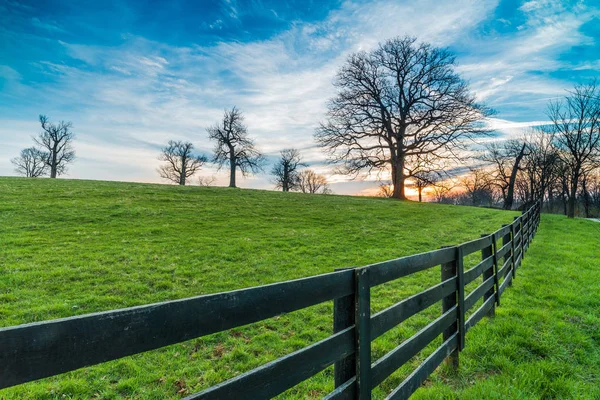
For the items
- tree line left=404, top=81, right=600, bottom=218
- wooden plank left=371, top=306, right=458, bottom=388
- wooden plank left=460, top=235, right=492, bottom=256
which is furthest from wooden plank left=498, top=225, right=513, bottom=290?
tree line left=404, top=81, right=600, bottom=218

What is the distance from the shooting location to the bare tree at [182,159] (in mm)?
61509

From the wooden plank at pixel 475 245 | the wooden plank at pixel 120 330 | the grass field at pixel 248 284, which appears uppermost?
the wooden plank at pixel 120 330

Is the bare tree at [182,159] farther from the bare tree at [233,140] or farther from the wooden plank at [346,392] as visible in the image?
the wooden plank at [346,392]

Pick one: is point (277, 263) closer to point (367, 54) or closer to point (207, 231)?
point (207, 231)

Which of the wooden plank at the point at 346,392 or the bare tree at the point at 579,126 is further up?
the bare tree at the point at 579,126

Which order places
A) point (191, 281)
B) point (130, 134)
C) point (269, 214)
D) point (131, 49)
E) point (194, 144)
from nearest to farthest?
point (191, 281)
point (131, 49)
point (269, 214)
point (130, 134)
point (194, 144)

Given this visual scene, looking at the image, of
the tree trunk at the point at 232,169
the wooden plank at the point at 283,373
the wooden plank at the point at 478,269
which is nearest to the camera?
the wooden plank at the point at 283,373

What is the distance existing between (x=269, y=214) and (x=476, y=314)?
14079 millimetres

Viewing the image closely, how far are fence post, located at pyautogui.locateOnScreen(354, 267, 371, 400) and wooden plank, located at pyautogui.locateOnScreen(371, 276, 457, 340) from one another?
0.43ft

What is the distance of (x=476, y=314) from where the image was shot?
15.7ft

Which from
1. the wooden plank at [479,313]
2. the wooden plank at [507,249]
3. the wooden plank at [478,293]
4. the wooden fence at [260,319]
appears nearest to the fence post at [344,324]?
the wooden fence at [260,319]

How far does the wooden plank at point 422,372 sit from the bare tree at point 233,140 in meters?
41.1

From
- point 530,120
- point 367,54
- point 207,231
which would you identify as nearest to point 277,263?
point 207,231

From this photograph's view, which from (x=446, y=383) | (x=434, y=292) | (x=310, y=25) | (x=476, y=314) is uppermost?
(x=310, y=25)
